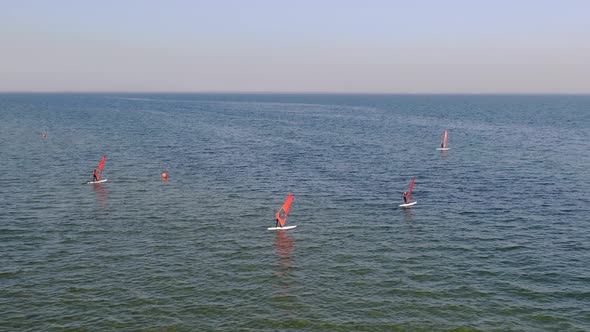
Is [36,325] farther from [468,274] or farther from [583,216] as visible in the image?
[583,216]

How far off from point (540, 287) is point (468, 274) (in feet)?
19.6

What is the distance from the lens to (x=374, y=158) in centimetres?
11494

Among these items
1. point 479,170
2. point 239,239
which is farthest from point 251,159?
point 239,239

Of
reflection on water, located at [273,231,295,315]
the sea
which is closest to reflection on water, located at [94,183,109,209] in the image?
the sea

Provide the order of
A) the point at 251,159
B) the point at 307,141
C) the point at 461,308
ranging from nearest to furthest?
the point at 461,308, the point at 251,159, the point at 307,141

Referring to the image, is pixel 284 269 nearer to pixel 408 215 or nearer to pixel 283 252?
pixel 283 252

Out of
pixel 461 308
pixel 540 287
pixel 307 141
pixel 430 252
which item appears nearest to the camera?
pixel 461 308

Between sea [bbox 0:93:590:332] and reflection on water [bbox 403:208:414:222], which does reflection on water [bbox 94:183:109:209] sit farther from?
reflection on water [bbox 403:208:414:222]

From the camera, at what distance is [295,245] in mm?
54344

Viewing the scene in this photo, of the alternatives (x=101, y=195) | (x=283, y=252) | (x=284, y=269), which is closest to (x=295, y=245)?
(x=283, y=252)

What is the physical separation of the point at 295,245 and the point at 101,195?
36.1m

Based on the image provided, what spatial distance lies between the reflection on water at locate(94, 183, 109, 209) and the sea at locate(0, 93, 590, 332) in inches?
12.1

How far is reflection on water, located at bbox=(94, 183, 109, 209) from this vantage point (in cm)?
7002

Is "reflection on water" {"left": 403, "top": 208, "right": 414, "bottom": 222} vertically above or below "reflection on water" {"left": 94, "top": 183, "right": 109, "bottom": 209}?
above
